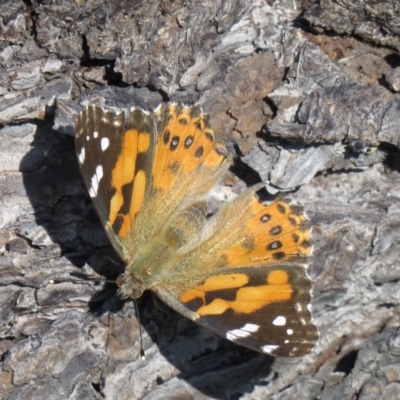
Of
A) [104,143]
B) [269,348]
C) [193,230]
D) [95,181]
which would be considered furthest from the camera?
[193,230]

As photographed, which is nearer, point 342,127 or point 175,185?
point 342,127

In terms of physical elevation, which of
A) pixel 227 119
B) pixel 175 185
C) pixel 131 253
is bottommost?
pixel 131 253

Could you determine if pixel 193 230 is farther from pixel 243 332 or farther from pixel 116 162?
pixel 243 332

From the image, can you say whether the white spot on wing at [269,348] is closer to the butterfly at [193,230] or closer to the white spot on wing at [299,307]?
the butterfly at [193,230]

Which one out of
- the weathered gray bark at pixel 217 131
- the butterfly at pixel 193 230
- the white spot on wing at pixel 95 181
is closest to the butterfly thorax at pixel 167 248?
the butterfly at pixel 193 230

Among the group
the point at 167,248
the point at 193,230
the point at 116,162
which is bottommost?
the point at 167,248

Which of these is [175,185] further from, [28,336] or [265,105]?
[28,336]

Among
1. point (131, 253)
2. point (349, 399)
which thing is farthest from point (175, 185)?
point (349, 399)

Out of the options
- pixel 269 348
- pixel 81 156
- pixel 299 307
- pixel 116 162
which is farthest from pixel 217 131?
pixel 269 348
